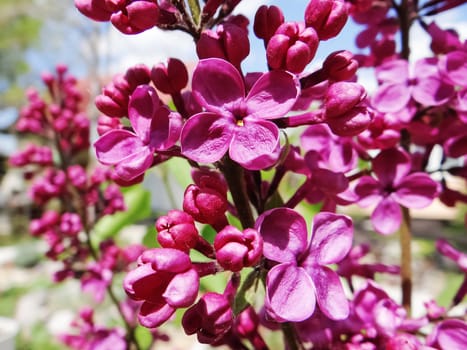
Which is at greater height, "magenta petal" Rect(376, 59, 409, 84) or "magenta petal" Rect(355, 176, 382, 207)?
"magenta petal" Rect(376, 59, 409, 84)

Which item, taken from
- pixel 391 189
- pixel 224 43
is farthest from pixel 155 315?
pixel 391 189

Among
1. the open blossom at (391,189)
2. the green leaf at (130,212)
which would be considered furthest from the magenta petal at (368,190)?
the green leaf at (130,212)

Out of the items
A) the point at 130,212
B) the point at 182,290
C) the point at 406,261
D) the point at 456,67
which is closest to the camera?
the point at 182,290

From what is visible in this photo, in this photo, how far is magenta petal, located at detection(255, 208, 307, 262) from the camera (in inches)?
16.5

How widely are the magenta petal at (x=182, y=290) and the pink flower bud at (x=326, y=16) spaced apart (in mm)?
253

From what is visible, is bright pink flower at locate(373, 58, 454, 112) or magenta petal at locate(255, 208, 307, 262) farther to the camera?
bright pink flower at locate(373, 58, 454, 112)

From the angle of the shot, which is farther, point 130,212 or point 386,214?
point 130,212

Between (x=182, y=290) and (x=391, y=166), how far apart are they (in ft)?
1.13

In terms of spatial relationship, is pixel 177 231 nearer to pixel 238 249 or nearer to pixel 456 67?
pixel 238 249

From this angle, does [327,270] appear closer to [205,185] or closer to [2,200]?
[205,185]

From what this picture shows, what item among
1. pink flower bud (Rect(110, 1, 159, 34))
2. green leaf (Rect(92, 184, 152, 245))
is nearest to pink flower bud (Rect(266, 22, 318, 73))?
pink flower bud (Rect(110, 1, 159, 34))

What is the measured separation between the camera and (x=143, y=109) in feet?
1.51

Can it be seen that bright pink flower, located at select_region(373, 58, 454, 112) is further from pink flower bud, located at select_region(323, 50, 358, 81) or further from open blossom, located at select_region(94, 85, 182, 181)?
open blossom, located at select_region(94, 85, 182, 181)

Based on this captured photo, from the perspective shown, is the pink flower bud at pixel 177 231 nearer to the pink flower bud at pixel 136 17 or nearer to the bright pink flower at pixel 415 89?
the pink flower bud at pixel 136 17
